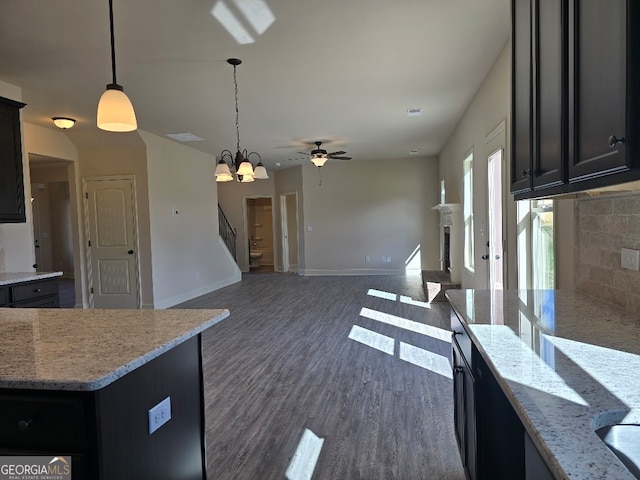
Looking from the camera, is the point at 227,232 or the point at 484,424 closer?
the point at 484,424

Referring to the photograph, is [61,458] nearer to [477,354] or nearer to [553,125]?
[477,354]

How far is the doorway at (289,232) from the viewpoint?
35.5ft

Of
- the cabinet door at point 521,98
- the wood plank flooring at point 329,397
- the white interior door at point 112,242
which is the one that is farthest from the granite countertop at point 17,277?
the cabinet door at point 521,98

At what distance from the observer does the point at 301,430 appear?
259cm

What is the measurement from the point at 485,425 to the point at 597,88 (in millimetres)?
1207

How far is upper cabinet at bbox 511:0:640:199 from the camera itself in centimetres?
103

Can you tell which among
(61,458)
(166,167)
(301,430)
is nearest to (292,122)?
(166,167)

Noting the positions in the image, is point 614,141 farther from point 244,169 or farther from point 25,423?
point 244,169

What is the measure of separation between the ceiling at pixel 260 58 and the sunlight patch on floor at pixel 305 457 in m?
2.75

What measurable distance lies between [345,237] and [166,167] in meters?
4.58

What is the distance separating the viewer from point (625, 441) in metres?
0.89

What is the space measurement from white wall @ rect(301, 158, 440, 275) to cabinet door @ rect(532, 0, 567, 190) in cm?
796
